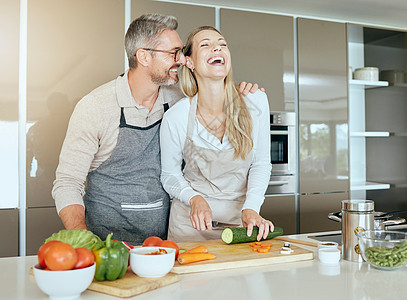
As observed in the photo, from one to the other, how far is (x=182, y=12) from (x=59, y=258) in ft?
8.01

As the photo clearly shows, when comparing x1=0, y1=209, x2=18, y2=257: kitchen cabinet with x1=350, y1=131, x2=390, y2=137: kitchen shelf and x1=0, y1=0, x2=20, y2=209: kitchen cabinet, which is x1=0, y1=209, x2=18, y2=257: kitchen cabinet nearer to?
x1=0, y1=0, x2=20, y2=209: kitchen cabinet

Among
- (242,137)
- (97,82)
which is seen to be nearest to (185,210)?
(242,137)

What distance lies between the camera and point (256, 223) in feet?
5.64

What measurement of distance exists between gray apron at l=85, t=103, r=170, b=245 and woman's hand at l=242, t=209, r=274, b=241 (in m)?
0.50

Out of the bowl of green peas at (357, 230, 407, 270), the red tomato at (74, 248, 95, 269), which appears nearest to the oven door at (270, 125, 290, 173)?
the bowl of green peas at (357, 230, 407, 270)

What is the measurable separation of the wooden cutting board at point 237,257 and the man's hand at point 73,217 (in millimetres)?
467

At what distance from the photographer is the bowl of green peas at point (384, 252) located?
1315 mm

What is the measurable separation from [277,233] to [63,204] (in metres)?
0.87

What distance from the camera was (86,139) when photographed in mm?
1930

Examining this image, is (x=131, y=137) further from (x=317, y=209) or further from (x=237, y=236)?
(x=317, y=209)

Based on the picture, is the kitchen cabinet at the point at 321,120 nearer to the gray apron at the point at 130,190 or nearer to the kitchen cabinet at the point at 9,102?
the gray apron at the point at 130,190

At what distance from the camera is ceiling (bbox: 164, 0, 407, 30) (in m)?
3.39

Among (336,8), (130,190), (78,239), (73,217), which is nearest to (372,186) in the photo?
(336,8)

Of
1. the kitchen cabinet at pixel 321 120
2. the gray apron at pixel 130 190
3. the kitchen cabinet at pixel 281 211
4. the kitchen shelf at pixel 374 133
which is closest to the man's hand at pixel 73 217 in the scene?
the gray apron at pixel 130 190
